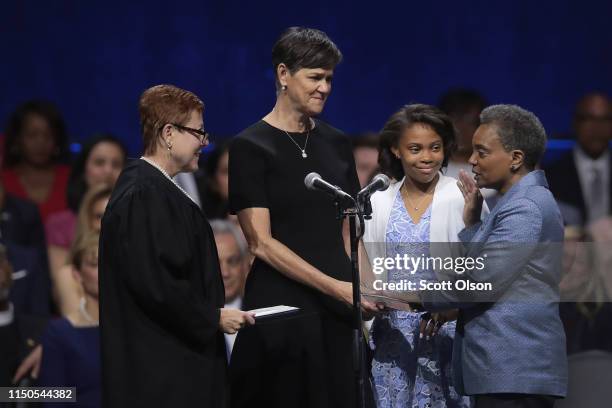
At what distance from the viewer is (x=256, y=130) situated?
12.4 ft

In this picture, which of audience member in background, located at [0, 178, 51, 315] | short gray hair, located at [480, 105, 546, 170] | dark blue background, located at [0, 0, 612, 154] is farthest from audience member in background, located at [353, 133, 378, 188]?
short gray hair, located at [480, 105, 546, 170]

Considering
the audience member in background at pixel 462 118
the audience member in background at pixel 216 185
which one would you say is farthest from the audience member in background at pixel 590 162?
the audience member in background at pixel 216 185

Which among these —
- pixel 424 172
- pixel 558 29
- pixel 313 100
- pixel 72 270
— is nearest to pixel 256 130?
pixel 313 100

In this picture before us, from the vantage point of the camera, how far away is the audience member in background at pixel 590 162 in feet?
19.1

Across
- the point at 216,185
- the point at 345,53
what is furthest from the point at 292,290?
the point at 345,53

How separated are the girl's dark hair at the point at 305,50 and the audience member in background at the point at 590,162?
2.35m

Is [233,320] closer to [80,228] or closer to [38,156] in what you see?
[80,228]

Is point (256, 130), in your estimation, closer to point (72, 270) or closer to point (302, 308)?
point (302, 308)

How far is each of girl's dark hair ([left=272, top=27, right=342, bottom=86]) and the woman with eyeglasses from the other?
37 centimetres

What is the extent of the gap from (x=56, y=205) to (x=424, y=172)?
276cm

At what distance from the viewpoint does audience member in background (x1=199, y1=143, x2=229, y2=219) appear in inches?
228

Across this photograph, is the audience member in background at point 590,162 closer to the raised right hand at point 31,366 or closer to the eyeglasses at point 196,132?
the raised right hand at point 31,366

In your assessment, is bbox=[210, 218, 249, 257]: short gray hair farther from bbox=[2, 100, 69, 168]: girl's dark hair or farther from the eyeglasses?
the eyeglasses

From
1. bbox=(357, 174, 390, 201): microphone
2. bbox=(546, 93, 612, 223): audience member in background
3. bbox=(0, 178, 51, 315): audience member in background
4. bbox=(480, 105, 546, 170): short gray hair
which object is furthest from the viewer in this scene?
bbox=(546, 93, 612, 223): audience member in background
